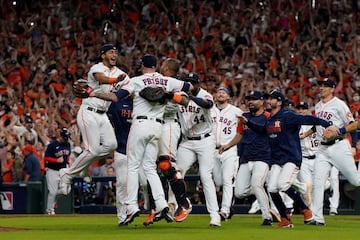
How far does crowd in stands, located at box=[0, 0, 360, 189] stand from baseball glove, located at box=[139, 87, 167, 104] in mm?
9218

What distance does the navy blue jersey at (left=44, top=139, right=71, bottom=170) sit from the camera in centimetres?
2086

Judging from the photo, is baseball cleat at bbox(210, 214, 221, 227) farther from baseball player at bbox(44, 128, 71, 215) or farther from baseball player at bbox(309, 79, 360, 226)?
baseball player at bbox(44, 128, 71, 215)

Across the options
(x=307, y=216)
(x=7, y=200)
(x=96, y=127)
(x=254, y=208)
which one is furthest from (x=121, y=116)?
(x=7, y=200)

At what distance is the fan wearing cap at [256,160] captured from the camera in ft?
48.6

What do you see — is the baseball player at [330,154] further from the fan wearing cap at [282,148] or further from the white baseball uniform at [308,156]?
the white baseball uniform at [308,156]

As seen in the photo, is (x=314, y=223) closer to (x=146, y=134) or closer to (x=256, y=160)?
(x=256, y=160)

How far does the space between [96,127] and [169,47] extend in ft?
46.3

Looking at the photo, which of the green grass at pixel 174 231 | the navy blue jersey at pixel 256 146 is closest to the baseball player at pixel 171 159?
the green grass at pixel 174 231

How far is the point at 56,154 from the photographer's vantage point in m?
20.9

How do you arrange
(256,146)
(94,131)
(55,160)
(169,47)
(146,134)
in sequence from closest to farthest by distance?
(146,134) → (94,131) → (256,146) → (55,160) → (169,47)

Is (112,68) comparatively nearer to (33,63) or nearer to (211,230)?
(211,230)

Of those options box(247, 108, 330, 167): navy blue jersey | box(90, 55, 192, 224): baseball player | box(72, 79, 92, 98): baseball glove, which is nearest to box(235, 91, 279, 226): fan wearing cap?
box(247, 108, 330, 167): navy blue jersey

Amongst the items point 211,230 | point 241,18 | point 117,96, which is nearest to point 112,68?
point 117,96

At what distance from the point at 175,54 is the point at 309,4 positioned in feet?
14.1
